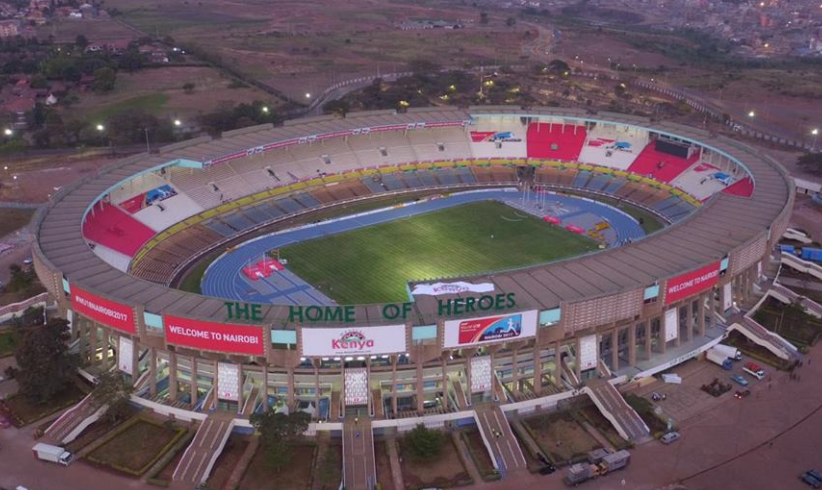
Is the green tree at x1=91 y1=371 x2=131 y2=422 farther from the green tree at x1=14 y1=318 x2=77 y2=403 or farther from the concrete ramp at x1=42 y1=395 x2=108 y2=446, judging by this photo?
the green tree at x1=14 y1=318 x2=77 y2=403

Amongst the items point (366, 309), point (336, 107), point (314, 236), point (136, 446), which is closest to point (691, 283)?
point (366, 309)

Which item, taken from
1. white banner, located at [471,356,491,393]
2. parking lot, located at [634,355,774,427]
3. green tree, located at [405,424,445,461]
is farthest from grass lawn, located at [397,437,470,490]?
parking lot, located at [634,355,774,427]

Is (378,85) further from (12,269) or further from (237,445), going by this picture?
(237,445)

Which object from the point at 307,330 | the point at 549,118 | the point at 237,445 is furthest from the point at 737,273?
the point at 549,118

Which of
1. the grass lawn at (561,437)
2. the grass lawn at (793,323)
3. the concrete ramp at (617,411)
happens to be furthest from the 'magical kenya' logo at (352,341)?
the grass lawn at (793,323)

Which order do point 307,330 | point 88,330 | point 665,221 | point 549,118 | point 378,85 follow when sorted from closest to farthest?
point 307,330 → point 88,330 → point 665,221 → point 549,118 → point 378,85
